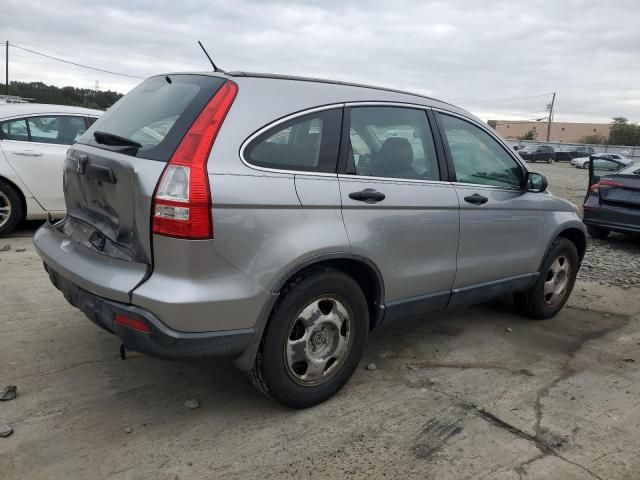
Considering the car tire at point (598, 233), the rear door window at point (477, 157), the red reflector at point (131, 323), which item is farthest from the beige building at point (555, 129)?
the red reflector at point (131, 323)

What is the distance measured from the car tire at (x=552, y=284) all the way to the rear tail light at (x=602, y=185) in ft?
13.2

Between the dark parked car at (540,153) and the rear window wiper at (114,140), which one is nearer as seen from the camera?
the rear window wiper at (114,140)

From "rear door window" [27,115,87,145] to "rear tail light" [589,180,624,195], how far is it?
7522 mm

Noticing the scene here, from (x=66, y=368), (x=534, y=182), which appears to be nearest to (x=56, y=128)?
(x=66, y=368)

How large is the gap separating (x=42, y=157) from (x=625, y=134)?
77537 mm

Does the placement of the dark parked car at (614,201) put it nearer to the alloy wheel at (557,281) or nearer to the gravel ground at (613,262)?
the gravel ground at (613,262)

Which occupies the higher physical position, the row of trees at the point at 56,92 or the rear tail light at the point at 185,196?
the row of trees at the point at 56,92

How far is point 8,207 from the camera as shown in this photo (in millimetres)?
6535

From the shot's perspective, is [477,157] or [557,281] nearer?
[477,157]

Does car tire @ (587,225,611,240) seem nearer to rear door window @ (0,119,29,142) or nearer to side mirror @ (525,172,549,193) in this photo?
side mirror @ (525,172,549,193)

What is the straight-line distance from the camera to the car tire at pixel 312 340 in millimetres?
2838

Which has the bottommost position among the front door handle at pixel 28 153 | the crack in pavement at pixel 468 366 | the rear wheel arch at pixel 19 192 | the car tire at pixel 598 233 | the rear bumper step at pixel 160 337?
the crack in pavement at pixel 468 366

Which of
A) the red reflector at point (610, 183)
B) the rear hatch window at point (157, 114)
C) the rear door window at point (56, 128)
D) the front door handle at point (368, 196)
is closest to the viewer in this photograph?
the rear hatch window at point (157, 114)

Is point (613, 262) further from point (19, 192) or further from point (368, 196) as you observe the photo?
point (19, 192)
